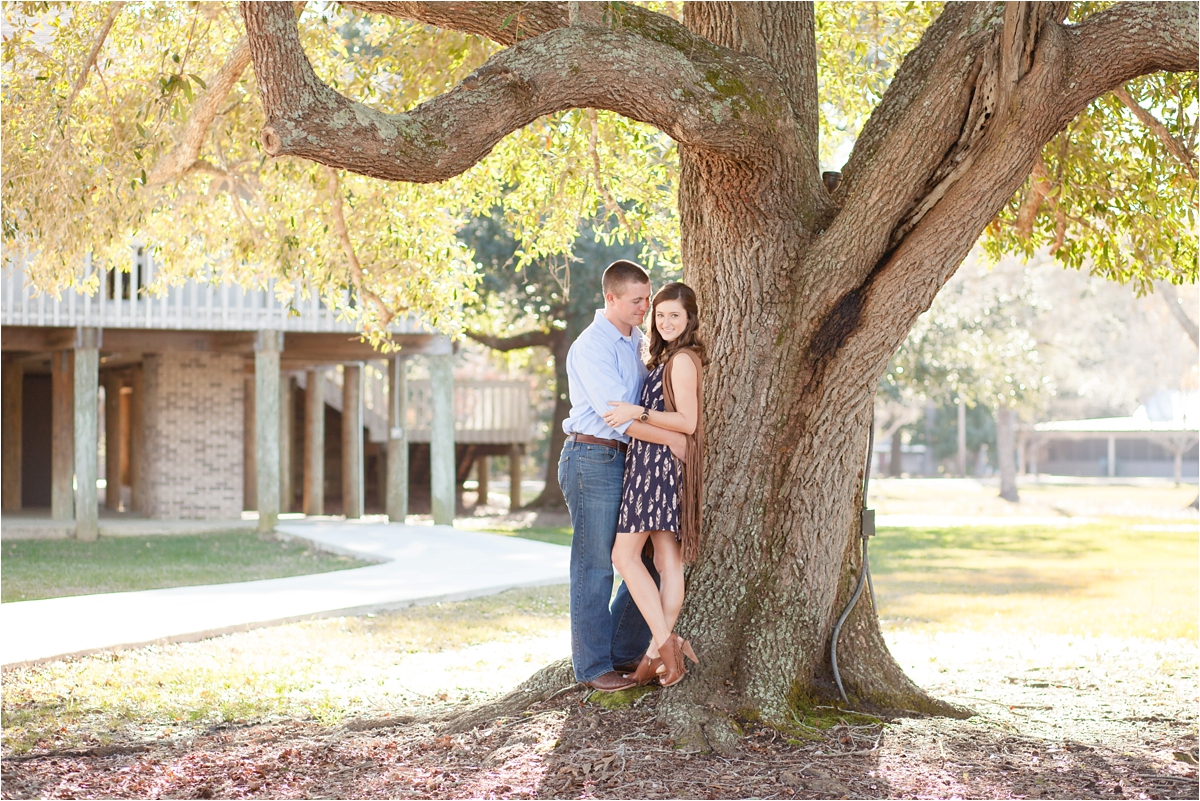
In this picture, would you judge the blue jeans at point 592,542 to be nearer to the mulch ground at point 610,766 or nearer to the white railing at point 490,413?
the mulch ground at point 610,766

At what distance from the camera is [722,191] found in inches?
203

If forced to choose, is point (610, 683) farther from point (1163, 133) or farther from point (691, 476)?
point (1163, 133)

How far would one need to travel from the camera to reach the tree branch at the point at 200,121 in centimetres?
734

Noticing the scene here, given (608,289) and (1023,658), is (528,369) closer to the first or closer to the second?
(1023,658)

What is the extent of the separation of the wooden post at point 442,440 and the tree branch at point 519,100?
1370 centimetres

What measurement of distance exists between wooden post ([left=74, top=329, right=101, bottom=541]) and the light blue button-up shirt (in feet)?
44.2

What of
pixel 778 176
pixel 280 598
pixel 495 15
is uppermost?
pixel 495 15

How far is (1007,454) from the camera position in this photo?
37688mm

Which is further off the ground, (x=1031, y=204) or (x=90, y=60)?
(x=90, y=60)

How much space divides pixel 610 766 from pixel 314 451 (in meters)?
18.4

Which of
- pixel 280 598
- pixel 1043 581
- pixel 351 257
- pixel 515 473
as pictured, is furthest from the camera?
pixel 515 473

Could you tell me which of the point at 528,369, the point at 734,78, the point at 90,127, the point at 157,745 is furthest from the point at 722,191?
the point at 528,369

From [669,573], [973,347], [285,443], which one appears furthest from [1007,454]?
[669,573]

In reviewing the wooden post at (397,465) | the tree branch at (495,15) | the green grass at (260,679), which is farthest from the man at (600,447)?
the wooden post at (397,465)
